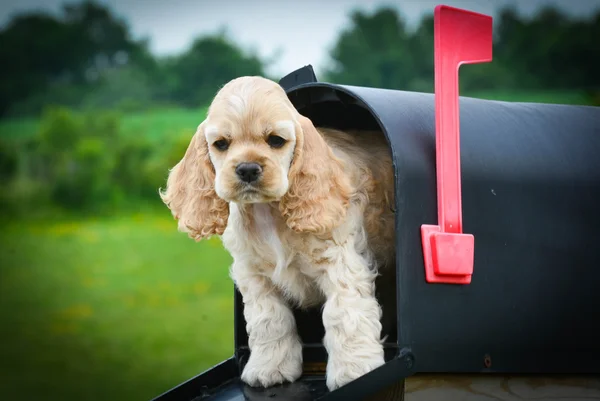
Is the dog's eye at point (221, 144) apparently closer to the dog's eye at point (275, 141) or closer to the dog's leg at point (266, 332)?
the dog's eye at point (275, 141)

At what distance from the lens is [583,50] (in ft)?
37.4

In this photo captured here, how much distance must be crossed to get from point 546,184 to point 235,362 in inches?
72.5

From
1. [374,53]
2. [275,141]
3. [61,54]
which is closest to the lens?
[275,141]

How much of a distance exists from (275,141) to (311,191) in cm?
29

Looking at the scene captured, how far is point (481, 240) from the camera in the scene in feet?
11.3

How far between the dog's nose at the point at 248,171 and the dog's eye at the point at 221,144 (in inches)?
7.3

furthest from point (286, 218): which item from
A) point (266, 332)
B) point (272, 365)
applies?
point (272, 365)

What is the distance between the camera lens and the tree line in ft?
37.6

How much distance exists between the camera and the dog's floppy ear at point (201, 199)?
3.53 metres

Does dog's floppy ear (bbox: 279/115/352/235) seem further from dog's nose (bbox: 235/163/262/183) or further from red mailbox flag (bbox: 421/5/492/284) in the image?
red mailbox flag (bbox: 421/5/492/284)

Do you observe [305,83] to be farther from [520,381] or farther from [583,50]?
[583,50]

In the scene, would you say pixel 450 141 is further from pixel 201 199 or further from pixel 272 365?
pixel 272 365

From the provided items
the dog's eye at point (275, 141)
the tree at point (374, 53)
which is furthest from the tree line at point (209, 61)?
the dog's eye at point (275, 141)

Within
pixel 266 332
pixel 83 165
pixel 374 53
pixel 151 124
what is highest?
pixel 374 53
